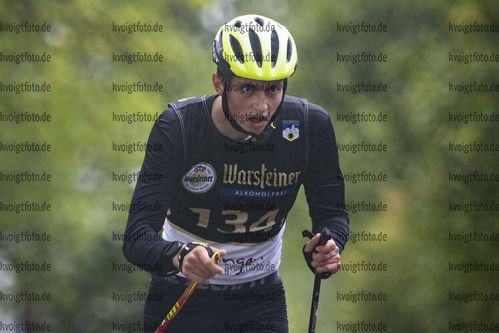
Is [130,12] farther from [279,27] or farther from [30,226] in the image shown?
[279,27]

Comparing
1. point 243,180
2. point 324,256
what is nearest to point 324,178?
point 243,180

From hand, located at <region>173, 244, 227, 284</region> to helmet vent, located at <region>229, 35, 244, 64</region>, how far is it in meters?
1.21

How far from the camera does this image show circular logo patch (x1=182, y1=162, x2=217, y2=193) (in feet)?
14.6

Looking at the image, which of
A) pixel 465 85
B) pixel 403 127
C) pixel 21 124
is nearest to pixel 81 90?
pixel 21 124

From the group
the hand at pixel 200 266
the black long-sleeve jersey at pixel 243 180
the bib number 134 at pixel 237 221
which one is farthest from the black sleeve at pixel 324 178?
the hand at pixel 200 266

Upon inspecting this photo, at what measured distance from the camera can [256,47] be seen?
4.33 m

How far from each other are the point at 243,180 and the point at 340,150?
632cm

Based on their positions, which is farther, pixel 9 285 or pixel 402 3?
pixel 402 3

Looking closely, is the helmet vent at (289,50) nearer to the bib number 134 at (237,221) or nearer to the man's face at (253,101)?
the man's face at (253,101)

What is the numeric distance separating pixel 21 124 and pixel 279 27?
6.95m

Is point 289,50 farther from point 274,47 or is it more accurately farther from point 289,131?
point 289,131

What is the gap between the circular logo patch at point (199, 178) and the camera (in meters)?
4.46

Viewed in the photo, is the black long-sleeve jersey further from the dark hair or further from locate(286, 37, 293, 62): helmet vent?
locate(286, 37, 293, 62): helmet vent

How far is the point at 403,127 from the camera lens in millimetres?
11281
